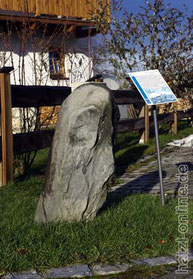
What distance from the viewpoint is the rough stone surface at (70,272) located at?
4109 millimetres

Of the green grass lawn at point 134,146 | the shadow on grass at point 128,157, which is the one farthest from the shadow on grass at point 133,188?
the green grass lawn at point 134,146

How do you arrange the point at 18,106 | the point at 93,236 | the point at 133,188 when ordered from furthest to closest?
1. the point at 18,106
2. the point at 133,188
3. the point at 93,236

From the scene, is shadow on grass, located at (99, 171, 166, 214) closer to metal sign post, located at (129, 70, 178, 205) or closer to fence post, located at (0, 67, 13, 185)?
metal sign post, located at (129, 70, 178, 205)

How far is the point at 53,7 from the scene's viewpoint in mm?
17781

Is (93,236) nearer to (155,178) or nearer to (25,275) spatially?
(25,275)

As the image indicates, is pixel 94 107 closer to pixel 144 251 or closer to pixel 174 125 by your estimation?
pixel 144 251

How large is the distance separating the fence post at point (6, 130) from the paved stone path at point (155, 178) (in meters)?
1.41

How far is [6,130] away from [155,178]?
7.46ft

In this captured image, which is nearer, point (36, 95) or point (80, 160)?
point (80, 160)

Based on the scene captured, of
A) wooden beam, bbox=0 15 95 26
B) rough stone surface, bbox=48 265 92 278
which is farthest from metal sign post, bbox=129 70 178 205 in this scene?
wooden beam, bbox=0 15 95 26

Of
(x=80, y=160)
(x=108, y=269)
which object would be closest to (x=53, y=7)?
(x=80, y=160)

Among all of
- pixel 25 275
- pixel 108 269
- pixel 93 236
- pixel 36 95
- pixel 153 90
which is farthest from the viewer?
pixel 36 95

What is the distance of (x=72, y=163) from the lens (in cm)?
518

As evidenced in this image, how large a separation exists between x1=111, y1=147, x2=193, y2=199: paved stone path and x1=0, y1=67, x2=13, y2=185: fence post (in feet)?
4.61
